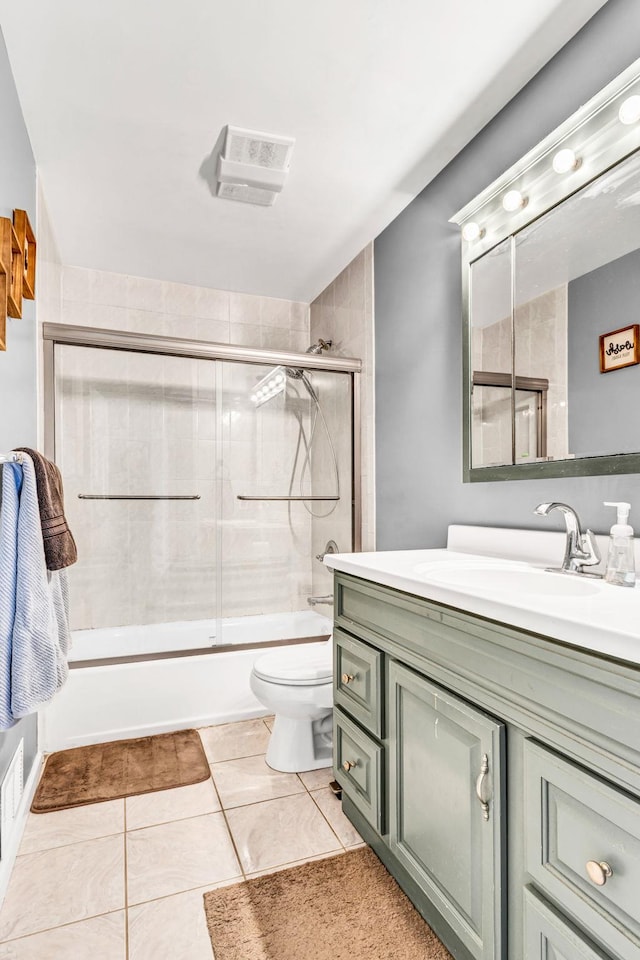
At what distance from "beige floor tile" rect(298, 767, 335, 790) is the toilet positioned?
2 centimetres

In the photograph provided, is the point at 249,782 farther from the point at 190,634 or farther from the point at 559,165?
the point at 559,165

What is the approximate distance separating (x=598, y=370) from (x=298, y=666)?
1.47 meters

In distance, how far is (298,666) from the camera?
208cm

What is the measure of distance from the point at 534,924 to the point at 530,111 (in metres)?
2.02

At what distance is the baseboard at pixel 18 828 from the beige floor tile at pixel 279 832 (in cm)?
62

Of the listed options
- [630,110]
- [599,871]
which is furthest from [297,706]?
[630,110]

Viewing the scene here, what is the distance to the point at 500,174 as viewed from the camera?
1.74 m

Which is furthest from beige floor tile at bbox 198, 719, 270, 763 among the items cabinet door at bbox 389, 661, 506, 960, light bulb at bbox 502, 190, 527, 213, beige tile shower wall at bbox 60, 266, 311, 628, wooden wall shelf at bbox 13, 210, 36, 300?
light bulb at bbox 502, 190, 527, 213

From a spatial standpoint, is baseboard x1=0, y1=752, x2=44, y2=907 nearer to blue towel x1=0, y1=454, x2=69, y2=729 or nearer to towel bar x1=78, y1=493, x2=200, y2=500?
blue towel x1=0, y1=454, x2=69, y2=729

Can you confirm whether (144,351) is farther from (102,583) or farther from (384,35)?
(384,35)

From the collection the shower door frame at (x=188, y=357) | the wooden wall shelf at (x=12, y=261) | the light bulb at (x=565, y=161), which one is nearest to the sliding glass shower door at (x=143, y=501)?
the shower door frame at (x=188, y=357)

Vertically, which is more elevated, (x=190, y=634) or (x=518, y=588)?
(x=518, y=588)

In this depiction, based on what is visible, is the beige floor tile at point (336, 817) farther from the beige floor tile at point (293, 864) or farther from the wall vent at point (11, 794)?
the wall vent at point (11, 794)

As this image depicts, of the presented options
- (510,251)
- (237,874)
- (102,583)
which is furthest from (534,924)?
(102,583)
